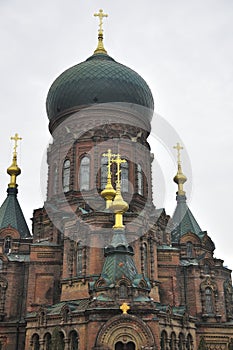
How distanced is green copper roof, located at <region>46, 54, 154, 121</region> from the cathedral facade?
0.07 metres

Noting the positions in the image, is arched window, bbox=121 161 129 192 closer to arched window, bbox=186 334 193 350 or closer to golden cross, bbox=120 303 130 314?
arched window, bbox=186 334 193 350

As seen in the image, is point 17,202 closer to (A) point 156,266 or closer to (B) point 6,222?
(B) point 6,222

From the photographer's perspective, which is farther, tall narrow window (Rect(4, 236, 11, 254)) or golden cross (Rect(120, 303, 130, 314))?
tall narrow window (Rect(4, 236, 11, 254))

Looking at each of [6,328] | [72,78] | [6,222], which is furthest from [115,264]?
[72,78]

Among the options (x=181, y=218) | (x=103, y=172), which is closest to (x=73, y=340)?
(x=103, y=172)

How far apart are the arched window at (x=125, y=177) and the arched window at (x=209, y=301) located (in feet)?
23.3

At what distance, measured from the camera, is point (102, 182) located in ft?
89.6

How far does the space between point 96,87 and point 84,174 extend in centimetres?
519

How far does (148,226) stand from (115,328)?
6.57 meters

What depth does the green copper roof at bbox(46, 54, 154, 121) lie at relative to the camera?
28.8m

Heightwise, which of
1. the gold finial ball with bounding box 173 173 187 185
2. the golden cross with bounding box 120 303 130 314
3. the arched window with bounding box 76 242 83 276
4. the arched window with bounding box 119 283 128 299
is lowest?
the golden cross with bounding box 120 303 130 314

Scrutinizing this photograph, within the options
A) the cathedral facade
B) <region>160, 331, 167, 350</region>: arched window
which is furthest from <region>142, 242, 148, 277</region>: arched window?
<region>160, 331, 167, 350</region>: arched window

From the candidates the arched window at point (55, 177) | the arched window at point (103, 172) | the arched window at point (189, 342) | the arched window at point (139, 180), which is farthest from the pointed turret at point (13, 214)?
the arched window at point (189, 342)

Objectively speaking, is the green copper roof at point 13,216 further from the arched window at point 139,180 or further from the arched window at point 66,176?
the arched window at point 139,180
